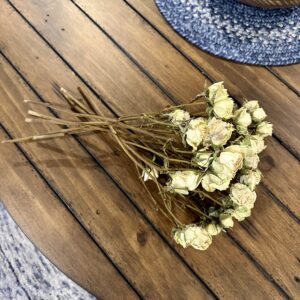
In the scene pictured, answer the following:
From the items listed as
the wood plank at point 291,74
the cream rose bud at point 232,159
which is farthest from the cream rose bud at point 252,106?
the wood plank at point 291,74

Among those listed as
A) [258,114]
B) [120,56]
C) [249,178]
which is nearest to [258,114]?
[258,114]

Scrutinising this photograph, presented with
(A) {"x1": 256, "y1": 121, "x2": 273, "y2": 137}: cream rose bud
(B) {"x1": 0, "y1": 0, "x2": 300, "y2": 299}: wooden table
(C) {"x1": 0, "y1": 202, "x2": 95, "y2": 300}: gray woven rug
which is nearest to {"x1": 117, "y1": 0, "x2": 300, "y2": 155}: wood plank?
(B) {"x1": 0, "y1": 0, "x2": 300, "y2": 299}: wooden table

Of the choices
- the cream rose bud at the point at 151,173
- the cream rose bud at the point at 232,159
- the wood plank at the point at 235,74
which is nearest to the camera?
the cream rose bud at the point at 232,159

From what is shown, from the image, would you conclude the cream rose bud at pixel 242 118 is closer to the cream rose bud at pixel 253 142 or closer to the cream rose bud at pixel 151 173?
the cream rose bud at pixel 253 142

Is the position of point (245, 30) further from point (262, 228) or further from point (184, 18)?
point (262, 228)

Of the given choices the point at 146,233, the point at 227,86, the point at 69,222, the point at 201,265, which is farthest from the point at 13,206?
the point at 227,86
